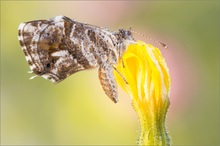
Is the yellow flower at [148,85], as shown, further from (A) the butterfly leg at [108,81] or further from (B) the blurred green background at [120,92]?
(B) the blurred green background at [120,92]

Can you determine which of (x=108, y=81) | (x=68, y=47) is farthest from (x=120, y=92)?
(x=108, y=81)

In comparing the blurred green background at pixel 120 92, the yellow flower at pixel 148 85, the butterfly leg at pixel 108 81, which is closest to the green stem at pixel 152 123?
the yellow flower at pixel 148 85

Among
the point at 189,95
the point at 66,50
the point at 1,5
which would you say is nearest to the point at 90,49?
the point at 66,50

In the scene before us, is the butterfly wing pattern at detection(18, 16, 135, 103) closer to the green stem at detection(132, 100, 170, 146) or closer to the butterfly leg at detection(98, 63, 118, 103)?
the butterfly leg at detection(98, 63, 118, 103)

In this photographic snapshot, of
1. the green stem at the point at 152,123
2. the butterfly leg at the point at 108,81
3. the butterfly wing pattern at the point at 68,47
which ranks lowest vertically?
the green stem at the point at 152,123

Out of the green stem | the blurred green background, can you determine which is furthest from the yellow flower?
the blurred green background
